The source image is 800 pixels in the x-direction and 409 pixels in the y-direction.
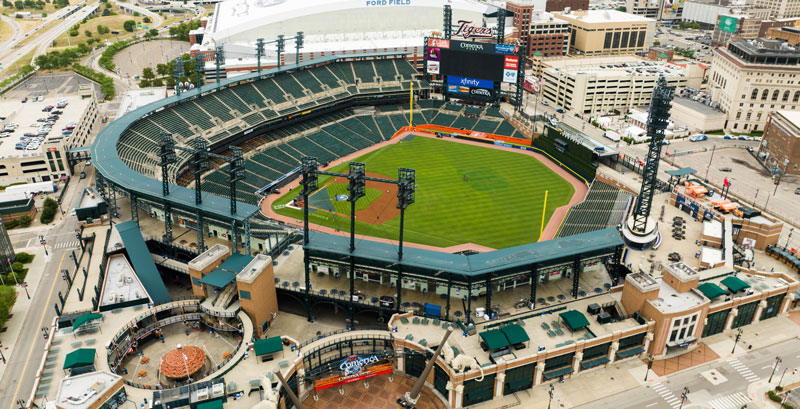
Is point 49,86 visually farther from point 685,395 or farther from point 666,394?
point 685,395

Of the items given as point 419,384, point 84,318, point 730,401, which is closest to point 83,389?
point 84,318

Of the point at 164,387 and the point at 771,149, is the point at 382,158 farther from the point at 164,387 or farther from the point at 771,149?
the point at 771,149

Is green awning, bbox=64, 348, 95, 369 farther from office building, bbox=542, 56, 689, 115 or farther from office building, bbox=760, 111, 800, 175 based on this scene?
office building, bbox=542, 56, 689, 115

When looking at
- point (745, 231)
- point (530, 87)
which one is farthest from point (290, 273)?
point (530, 87)

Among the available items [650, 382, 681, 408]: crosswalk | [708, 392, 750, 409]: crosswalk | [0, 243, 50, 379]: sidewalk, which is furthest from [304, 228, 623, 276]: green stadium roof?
[0, 243, 50, 379]: sidewalk

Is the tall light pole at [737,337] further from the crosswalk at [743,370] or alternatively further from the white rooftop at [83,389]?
the white rooftop at [83,389]

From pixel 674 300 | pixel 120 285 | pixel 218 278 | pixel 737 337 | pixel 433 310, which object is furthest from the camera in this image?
pixel 120 285
